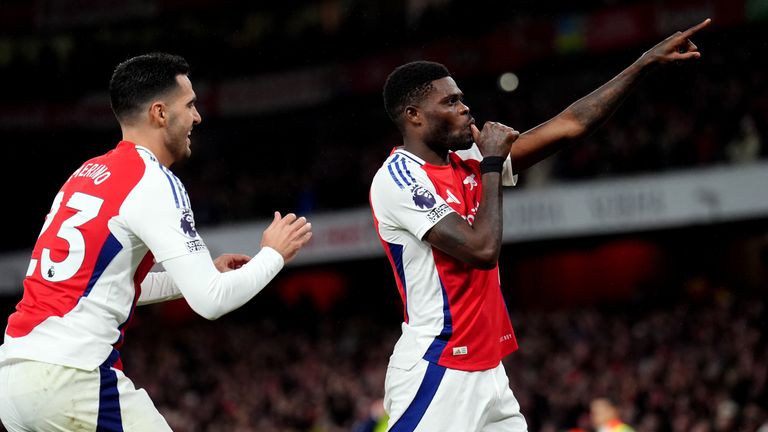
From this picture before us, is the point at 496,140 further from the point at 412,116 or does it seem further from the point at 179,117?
the point at 179,117

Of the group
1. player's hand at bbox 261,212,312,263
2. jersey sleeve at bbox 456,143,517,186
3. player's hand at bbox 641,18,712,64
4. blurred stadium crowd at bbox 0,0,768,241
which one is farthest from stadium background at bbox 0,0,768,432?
player's hand at bbox 261,212,312,263

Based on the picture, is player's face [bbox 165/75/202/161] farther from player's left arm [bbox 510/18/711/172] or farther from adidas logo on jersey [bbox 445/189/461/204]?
player's left arm [bbox 510/18/711/172]

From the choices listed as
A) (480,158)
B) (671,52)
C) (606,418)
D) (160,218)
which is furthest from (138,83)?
(606,418)

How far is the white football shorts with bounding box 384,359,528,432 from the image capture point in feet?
15.4

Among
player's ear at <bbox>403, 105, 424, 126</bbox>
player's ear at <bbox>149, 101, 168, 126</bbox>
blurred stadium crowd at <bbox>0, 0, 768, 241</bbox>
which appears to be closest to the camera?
player's ear at <bbox>149, 101, 168, 126</bbox>

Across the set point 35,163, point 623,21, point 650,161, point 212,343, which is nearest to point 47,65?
point 35,163

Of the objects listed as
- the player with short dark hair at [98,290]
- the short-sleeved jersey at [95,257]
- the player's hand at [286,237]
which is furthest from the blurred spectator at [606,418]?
the short-sleeved jersey at [95,257]

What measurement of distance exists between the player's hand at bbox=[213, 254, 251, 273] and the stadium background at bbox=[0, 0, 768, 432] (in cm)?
994

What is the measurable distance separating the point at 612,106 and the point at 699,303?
15100 millimetres

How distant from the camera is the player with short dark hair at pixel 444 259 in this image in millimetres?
4672

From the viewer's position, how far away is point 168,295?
15.8ft

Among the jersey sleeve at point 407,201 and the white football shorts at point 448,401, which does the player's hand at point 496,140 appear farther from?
the white football shorts at point 448,401

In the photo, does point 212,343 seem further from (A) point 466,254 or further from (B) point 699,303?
(A) point 466,254

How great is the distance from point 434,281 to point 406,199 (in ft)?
1.23
